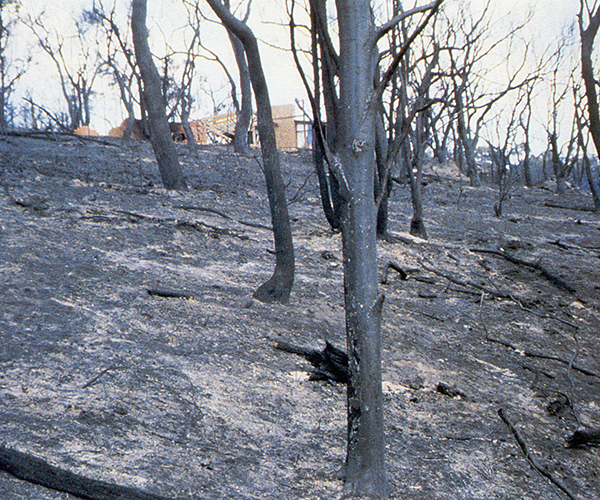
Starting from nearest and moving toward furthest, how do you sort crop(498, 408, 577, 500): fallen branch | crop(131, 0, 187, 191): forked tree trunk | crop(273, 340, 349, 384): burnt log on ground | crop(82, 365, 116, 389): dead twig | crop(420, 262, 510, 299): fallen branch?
crop(498, 408, 577, 500): fallen branch → crop(82, 365, 116, 389): dead twig → crop(273, 340, 349, 384): burnt log on ground → crop(420, 262, 510, 299): fallen branch → crop(131, 0, 187, 191): forked tree trunk

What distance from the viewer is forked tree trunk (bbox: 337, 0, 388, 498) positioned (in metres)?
3.10

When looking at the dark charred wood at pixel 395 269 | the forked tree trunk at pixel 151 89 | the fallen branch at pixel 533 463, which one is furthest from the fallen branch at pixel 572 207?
the fallen branch at pixel 533 463

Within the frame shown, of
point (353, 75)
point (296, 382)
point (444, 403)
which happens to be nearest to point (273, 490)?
point (296, 382)

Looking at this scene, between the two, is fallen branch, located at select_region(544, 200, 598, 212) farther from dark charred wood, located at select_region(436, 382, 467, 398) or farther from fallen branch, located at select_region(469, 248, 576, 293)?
dark charred wood, located at select_region(436, 382, 467, 398)

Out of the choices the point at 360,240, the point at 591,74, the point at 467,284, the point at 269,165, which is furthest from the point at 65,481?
the point at 591,74

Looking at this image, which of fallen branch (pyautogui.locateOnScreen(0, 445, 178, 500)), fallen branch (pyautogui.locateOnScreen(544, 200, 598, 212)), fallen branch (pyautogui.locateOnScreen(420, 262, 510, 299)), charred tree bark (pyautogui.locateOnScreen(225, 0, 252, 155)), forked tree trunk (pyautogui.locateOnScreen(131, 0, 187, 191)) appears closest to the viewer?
fallen branch (pyautogui.locateOnScreen(0, 445, 178, 500))

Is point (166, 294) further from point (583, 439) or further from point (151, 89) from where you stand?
point (151, 89)

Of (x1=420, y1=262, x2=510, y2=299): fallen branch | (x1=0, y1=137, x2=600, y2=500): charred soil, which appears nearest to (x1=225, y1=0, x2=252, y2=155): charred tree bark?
(x1=0, y1=137, x2=600, y2=500): charred soil

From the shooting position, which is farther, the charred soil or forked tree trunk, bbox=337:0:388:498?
the charred soil

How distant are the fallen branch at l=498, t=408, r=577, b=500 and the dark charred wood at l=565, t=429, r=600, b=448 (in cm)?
41

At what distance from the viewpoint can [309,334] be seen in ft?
19.5

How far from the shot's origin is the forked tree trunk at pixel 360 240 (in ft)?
10.2

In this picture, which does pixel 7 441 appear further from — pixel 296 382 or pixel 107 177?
pixel 107 177

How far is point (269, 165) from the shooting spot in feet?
20.9
